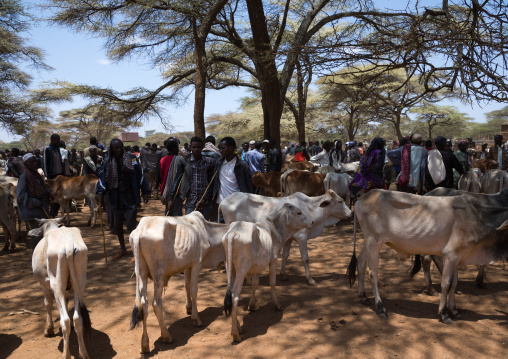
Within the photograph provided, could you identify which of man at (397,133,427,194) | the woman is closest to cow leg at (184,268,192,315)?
the woman

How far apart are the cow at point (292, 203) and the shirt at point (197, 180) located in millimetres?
371

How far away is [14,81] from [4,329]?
18322 mm

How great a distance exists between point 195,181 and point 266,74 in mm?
5872

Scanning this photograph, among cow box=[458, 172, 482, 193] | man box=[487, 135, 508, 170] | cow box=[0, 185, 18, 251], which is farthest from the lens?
man box=[487, 135, 508, 170]

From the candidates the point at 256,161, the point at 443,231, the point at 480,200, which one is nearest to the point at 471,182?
the point at 480,200

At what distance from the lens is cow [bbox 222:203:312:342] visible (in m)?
4.05

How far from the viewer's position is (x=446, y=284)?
4426mm

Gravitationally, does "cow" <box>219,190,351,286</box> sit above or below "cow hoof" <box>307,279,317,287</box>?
above

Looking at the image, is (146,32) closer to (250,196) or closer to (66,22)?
(66,22)

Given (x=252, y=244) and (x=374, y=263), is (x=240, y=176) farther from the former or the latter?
(x=374, y=263)

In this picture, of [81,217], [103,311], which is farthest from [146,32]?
[103,311]

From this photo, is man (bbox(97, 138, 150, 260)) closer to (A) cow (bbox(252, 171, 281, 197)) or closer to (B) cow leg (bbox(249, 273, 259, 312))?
(B) cow leg (bbox(249, 273, 259, 312))

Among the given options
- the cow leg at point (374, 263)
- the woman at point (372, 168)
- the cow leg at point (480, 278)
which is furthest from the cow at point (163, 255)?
the woman at point (372, 168)

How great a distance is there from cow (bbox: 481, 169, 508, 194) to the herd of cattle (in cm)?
285
